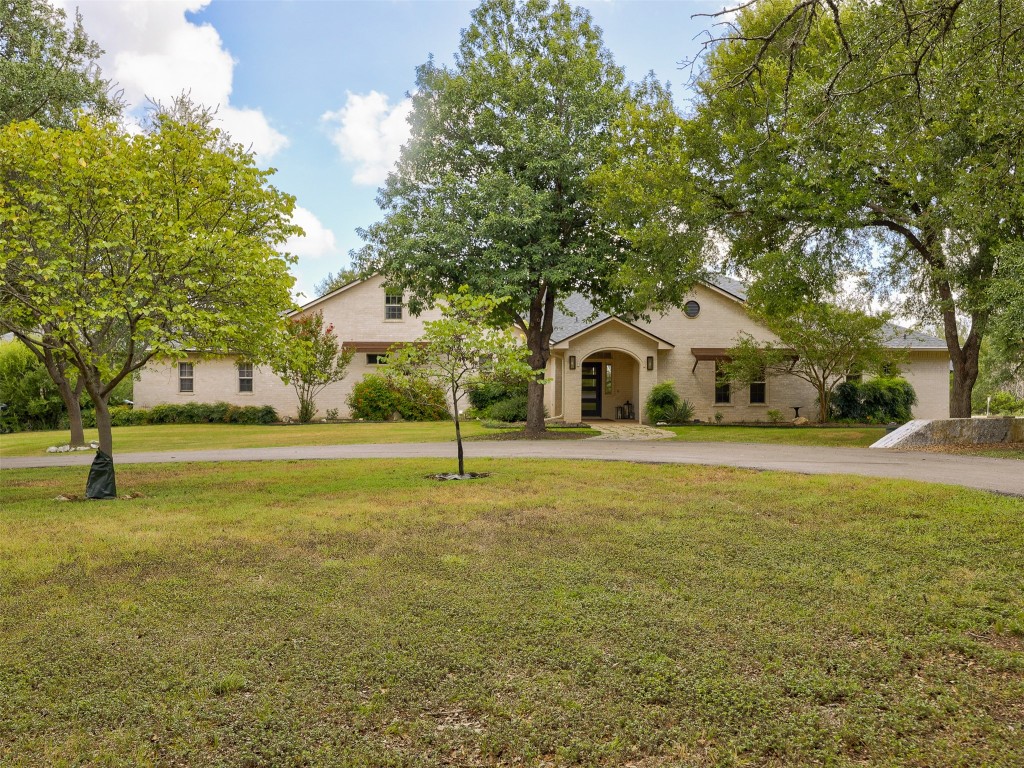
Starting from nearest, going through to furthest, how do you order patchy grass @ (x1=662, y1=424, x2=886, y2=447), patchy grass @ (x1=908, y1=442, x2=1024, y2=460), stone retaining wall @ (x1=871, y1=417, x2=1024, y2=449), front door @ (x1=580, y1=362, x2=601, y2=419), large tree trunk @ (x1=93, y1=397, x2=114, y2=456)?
large tree trunk @ (x1=93, y1=397, x2=114, y2=456), patchy grass @ (x1=908, y1=442, x2=1024, y2=460), stone retaining wall @ (x1=871, y1=417, x2=1024, y2=449), patchy grass @ (x1=662, y1=424, x2=886, y2=447), front door @ (x1=580, y1=362, x2=601, y2=419)

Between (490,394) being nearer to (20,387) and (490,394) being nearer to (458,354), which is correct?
(458,354)

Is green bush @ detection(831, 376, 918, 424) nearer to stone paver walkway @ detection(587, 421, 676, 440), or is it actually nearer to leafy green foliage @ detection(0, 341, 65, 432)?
stone paver walkway @ detection(587, 421, 676, 440)

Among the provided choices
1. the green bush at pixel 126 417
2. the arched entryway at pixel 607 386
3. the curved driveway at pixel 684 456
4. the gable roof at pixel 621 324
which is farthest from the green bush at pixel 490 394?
the green bush at pixel 126 417

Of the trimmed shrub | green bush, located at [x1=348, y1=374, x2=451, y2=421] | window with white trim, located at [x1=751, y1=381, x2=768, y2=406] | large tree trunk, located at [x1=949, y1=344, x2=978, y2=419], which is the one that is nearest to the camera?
large tree trunk, located at [x1=949, y1=344, x2=978, y2=419]

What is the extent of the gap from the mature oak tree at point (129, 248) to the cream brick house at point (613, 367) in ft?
52.3

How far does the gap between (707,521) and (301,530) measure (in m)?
4.38

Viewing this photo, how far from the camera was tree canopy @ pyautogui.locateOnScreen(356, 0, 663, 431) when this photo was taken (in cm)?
1902

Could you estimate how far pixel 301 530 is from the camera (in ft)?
24.4

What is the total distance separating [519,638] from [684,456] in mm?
11122

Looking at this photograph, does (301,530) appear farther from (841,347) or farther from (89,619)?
(841,347)

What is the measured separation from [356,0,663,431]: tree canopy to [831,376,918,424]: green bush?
12424 mm

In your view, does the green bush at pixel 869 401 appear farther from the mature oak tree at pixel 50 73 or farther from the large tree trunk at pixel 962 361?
the mature oak tree at pixel 50 73

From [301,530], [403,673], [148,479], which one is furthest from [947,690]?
[148,479]

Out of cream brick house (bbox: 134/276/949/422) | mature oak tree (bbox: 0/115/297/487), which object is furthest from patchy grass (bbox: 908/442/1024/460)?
mature oak tree (bbox: 0/115/297/487)
